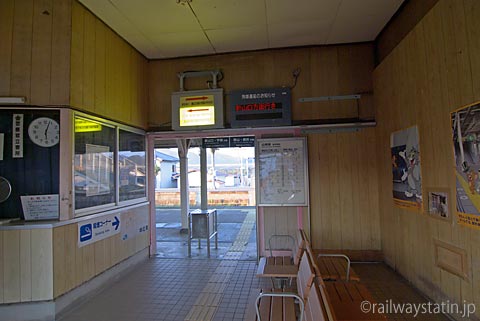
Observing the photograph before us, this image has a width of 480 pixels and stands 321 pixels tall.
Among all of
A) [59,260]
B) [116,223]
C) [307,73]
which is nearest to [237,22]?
[307,73]

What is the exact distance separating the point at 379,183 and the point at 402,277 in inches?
51.6

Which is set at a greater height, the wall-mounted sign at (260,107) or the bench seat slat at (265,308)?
the wall-mounted sign at (260,107)

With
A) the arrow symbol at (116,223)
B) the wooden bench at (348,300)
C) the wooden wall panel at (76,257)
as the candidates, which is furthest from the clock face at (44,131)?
the wooden bench at (348,300)

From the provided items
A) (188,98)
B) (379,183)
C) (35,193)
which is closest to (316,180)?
(379,183)

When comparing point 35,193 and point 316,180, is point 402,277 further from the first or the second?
point 35,193

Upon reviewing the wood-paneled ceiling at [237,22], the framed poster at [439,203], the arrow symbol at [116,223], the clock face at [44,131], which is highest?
the wood-paneled ceiling at [237,22]

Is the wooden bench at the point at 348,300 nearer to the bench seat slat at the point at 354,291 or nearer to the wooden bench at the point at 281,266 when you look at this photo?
the bench seat slat at the point at 354,291

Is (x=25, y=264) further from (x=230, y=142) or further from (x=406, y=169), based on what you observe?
(x=406, y=169)

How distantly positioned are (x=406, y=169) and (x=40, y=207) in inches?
161

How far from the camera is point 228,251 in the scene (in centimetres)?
518

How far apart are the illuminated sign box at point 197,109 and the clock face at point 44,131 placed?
Answer: 1.81 metres

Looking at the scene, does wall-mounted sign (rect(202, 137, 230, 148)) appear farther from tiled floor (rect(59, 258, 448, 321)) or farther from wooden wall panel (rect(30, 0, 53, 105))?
wooden wall panel (rect(30, 0, 53, 105))

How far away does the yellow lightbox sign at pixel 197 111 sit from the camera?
15.1ft

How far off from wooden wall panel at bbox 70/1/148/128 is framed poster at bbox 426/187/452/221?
383 cm
